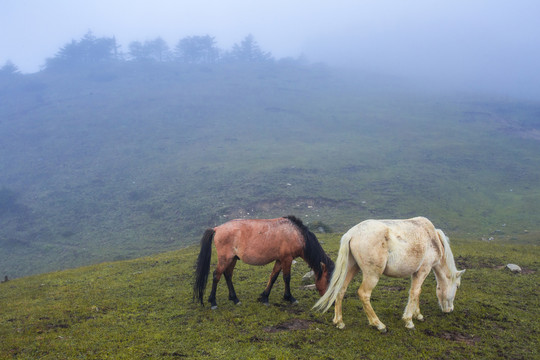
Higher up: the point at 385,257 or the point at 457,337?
the point at 385,257

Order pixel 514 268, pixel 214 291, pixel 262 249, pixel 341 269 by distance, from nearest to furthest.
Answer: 1. pixel 341 269
2. pixel 262 249
3. pixel 214 291
4. pixel 514 268

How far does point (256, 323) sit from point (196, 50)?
363 feet

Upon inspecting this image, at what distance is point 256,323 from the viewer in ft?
23.6

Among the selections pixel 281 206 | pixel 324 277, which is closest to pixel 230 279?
pixel 324 277

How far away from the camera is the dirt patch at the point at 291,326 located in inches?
274

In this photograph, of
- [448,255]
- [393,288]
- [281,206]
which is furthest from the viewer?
[281,206]

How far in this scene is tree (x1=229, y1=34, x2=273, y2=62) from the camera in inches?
4360

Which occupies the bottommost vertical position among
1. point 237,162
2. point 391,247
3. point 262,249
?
point 237,162

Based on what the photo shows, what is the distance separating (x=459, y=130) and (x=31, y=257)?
173 feet

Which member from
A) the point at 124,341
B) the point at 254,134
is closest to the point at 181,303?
the point at 124,341

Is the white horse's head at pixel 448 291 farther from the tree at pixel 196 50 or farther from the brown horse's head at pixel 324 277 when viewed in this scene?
the tree at pixel 196 50

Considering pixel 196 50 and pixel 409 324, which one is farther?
pixel 196 50

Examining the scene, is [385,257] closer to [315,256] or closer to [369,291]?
[369,291]

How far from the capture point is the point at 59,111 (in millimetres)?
63844
